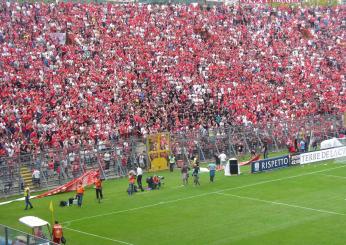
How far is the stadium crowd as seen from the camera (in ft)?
153

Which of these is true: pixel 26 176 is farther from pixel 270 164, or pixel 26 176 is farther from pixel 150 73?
pixel 150 73

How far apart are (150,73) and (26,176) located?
18.0 metres

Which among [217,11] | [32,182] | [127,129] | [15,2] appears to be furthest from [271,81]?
[32,182]

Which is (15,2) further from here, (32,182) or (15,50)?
(32,182)

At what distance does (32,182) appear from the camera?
40219mm

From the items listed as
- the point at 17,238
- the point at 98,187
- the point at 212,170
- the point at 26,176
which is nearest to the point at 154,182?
the point at 212,170

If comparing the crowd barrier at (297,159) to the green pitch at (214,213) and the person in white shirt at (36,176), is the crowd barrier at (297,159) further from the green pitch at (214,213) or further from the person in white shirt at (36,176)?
the person in white shirt at (36,176)

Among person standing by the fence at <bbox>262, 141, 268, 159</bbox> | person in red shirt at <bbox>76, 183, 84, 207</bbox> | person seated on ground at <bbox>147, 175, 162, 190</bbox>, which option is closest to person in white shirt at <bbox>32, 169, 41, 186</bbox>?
person in red shirt at <bbox>76, 183, 84, 207</bbox>

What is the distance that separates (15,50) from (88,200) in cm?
1819

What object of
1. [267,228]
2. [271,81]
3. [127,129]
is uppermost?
[271,81]

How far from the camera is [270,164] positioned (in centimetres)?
4409

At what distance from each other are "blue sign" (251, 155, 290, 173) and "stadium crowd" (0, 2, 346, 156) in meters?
9.13

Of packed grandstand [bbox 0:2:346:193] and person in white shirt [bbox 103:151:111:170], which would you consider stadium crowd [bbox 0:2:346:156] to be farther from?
person in white shirt [bbox 103:151:111:170]

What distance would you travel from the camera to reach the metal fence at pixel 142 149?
132ft
